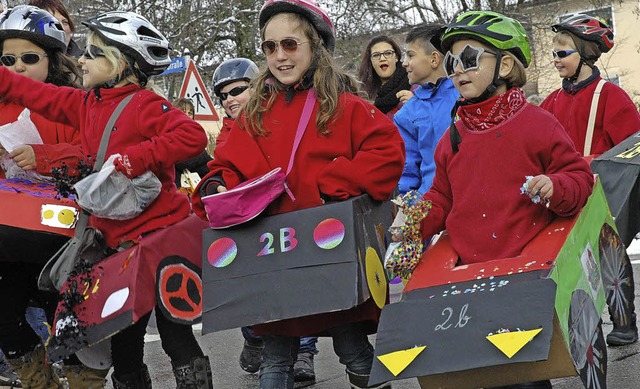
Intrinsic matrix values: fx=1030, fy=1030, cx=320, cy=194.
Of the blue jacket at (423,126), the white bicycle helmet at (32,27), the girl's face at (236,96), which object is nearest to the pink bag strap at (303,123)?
the blue jacket at (423,126)

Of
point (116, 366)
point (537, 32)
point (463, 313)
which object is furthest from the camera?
point (537, 32)

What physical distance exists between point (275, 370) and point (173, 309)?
56 centimetres

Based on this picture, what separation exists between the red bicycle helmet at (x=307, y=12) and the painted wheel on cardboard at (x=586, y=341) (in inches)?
68.4

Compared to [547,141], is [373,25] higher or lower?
lower

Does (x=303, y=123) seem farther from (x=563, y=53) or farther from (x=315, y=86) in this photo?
(x=563, y=53)

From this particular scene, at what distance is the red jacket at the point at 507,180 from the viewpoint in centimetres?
417

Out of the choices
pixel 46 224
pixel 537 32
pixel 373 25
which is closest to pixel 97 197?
pixel 46 224

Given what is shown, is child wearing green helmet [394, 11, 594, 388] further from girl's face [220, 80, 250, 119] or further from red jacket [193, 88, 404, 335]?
girl's face [220, 80, 250, 119]

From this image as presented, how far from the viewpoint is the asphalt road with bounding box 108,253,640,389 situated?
592 cm

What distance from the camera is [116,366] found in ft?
16.5

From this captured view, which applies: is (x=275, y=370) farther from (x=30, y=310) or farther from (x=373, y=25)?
(x=373, y=25)

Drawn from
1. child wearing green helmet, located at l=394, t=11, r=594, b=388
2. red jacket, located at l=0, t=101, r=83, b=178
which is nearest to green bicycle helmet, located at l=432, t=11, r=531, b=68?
child wearing green helmet, located at l=394, t=11, r=594, b=388

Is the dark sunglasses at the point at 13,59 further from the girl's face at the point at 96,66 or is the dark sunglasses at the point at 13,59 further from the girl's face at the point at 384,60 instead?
the girl's face at the point at 384,60

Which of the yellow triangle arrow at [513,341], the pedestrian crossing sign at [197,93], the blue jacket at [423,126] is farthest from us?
the pedestrian crossing sign at [197,93]
